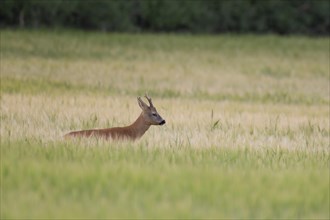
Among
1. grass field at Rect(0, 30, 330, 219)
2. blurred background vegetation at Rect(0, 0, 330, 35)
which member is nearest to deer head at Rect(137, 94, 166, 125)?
grass field at Rect(0, 30, 330, 219)

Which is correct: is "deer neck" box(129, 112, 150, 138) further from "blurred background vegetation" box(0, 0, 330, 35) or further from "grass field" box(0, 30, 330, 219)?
"blurred background vegetation" box(0, 0, 330, 35)

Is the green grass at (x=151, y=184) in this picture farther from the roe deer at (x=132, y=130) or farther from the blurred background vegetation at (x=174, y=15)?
the blurred background vegetation at (x=174, y=15)

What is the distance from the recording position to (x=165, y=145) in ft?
35.8

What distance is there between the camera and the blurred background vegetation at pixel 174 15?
2007 inches

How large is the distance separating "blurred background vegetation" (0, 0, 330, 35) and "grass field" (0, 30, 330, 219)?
851 inches

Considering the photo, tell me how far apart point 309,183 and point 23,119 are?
5.42 meters

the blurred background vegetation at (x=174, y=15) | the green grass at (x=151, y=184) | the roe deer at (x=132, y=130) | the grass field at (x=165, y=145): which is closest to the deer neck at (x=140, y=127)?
the roe deer at (x=132, y=130)

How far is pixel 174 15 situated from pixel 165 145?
150 feet

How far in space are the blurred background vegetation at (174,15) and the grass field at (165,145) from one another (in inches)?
851

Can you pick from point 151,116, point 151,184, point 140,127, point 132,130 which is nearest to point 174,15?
point 151,116

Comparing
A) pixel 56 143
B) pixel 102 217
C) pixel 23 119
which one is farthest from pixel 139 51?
pixel 102 217

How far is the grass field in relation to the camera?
7.97 metres

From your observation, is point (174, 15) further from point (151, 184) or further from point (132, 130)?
point (151, 184)

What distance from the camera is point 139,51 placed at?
119 feet
